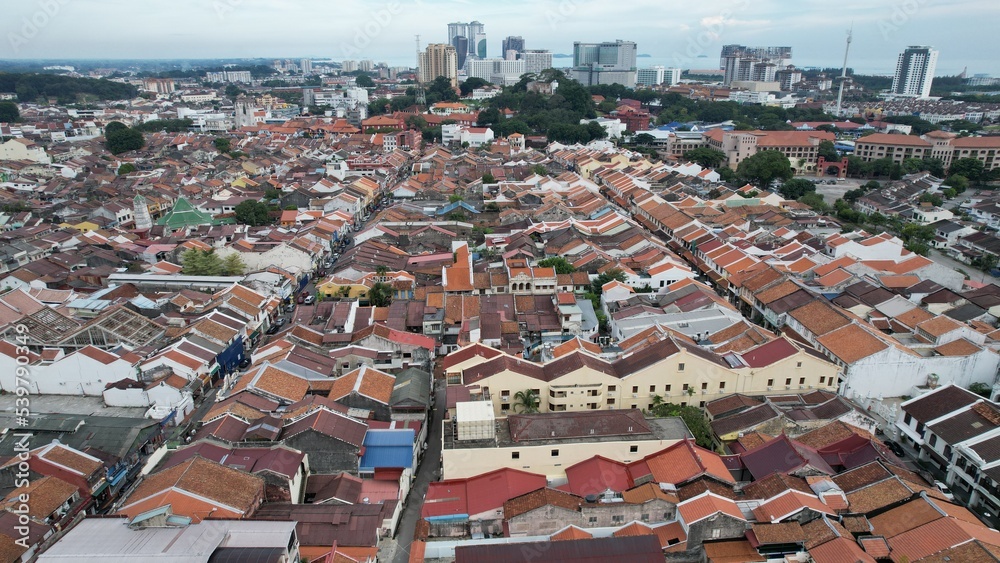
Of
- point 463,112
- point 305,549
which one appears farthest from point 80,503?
point 463,112

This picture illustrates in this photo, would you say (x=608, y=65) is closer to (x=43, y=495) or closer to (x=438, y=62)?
(x=438, y=62)

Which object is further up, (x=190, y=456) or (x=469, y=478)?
(x=190, y=456)

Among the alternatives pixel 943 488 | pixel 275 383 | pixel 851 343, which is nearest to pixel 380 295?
pixel 275 383

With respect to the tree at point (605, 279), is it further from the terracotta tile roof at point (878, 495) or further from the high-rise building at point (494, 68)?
the high-rise building at point (494, 68)

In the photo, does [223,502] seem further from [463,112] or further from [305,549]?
[463,112]

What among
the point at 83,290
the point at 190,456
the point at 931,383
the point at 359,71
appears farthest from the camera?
the point at 359,71

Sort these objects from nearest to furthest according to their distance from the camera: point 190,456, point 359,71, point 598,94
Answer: point 190,456 < point 598,94 < point 359,71

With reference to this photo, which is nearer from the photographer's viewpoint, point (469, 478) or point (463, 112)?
point (469, 478)

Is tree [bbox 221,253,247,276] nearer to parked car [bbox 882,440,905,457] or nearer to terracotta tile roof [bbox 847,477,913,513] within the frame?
terracotta tile roof [bbox 847,477,913,513]
